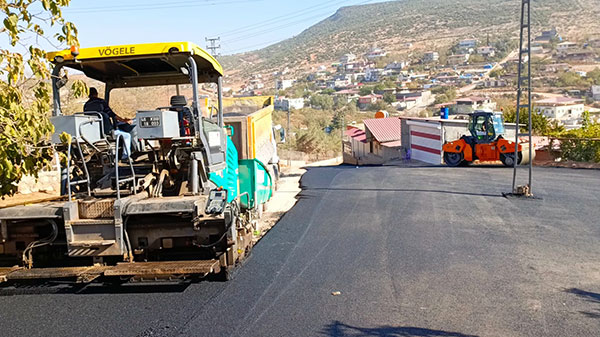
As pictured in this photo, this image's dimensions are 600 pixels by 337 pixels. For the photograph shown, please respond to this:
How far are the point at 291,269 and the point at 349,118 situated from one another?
220 ft

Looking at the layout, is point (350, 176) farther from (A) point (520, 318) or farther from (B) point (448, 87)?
(B) point (448, 87)

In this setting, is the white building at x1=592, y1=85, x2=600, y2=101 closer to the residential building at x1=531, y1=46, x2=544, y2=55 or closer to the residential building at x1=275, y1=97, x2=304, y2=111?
the residential building at x1=531, y1=46, x2=544, y2=55

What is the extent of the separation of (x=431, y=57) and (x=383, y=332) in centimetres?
11598

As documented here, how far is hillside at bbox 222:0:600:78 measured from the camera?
117250 millimetres

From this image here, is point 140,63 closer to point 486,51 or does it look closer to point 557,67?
point 557,67

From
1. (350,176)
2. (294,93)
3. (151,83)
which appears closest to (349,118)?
(294,93)

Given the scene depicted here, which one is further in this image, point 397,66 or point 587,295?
point 397,66

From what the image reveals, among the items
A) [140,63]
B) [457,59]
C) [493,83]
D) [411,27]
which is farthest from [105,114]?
[411,27]

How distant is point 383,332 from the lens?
505 centimetres

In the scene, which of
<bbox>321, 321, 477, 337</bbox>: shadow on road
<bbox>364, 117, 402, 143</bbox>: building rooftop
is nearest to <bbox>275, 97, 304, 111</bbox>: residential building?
<bbox>364, 117, 402, 143</bbox>: building rooftop

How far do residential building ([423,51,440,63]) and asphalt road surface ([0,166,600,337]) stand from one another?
4282 inches

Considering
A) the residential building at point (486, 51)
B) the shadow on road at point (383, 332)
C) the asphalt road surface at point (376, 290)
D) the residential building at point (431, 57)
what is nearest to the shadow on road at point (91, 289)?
the asphalt road surface at point (376, 290)

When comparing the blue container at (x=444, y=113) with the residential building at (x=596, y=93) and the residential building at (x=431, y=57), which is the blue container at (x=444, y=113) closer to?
the residential building at (x=596, y=93)

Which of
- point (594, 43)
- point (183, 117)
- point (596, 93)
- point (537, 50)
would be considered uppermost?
point (594, 43)
